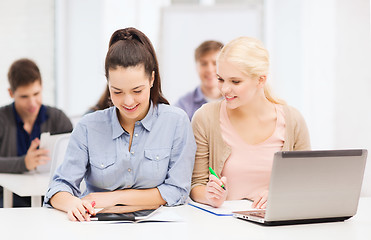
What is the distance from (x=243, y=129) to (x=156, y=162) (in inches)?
17.4

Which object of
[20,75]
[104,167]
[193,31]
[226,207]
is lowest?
[226,207]

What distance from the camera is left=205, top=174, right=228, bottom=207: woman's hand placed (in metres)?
1.70

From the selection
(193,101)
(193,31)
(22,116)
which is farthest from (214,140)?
(193,31)

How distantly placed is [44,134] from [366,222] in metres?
1.98

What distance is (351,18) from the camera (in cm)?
315

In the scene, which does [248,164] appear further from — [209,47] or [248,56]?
[209,47]

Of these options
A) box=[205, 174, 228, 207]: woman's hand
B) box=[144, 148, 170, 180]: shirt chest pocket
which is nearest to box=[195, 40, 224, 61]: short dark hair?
box=[144, 148, 170, 180]: shirt chest pocket

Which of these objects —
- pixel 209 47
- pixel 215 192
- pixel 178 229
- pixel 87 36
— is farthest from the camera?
pixel 87 36

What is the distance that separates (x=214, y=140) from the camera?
206cm

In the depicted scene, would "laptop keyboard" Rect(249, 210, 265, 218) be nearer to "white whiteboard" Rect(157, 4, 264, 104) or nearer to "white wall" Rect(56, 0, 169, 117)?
"white whiteboard" Rect(157, 4, 264, 104)

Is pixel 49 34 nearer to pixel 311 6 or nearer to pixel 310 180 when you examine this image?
pixel 311 6

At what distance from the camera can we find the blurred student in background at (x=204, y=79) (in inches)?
148

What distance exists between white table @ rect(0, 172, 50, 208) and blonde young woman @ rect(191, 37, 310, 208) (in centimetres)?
95

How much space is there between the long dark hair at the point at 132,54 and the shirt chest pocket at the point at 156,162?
21 cm
